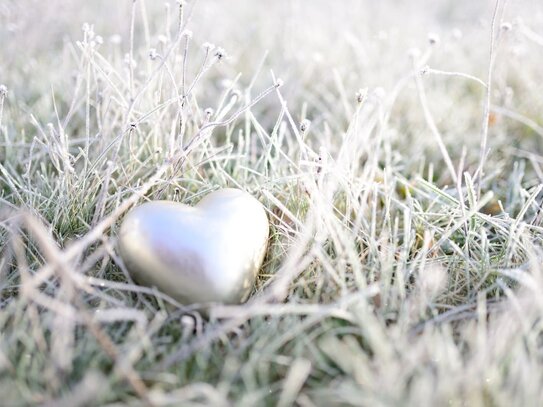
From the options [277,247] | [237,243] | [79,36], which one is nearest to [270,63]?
[79,36]

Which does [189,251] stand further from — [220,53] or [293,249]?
[220,53]

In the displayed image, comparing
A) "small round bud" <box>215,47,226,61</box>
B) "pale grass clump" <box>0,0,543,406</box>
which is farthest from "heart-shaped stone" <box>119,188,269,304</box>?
"small round bud" <box>215,47,226,61</box>

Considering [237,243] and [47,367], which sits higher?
[237,243]

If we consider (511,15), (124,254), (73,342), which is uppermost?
(511,15)

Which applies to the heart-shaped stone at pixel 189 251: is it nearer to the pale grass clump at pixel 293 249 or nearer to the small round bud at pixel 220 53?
the pale grass clump at pixel 293 249

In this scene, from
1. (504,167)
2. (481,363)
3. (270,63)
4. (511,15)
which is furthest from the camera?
(511,15)

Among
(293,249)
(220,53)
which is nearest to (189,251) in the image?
(293,249)

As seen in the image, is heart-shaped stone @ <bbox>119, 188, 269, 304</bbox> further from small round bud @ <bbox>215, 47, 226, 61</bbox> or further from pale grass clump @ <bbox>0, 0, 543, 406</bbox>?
small round bud @ <bbox>215, 47, 226, 61</bbox>

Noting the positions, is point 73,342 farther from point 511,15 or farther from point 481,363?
point 511,15
